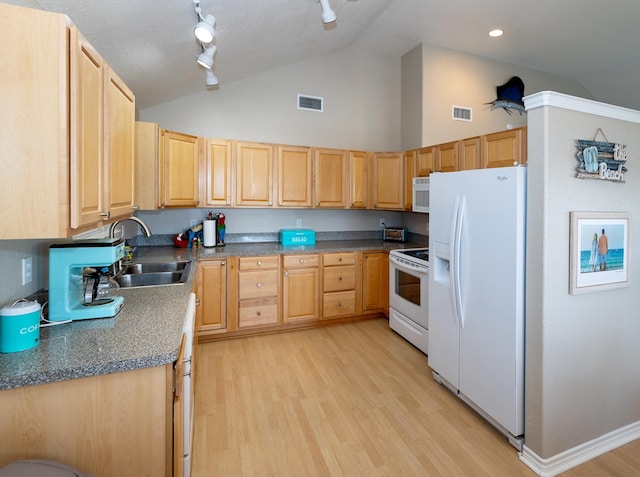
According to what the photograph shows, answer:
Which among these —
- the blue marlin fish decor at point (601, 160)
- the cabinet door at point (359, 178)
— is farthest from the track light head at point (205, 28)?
the cabinet door at point (359, 178)

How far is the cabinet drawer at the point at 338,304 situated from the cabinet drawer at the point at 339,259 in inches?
14.4

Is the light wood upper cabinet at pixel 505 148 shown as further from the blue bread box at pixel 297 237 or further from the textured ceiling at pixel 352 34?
the blue bread box at pixel 297 237

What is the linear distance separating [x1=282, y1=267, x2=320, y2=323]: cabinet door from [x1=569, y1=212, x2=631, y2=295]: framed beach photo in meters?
2.49

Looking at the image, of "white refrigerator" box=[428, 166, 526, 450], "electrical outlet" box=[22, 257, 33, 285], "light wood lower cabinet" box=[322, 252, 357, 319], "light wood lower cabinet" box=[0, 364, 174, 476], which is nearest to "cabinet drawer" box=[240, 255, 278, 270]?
"light wood lower cabinet" box=[322, 252, 357, 319]

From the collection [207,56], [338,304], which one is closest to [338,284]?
[338,304]

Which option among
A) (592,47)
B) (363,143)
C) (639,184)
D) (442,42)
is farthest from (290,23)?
(592,47)

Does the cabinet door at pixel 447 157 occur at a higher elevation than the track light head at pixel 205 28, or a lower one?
lower

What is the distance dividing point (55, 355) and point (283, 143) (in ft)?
11.4

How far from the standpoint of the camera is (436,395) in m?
2.59

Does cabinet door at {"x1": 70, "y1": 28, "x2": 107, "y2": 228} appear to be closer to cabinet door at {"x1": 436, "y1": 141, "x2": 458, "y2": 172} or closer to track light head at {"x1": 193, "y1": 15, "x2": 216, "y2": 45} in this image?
track light head at {"x1": 193, "y1": 15, "x2": 216, "y2": 45}

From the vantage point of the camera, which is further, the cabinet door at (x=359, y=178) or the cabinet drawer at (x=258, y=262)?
the cabinet door at (x=359, y=178)

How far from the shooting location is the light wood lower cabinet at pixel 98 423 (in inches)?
45.3

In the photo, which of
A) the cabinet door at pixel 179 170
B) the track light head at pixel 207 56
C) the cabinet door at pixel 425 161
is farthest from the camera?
the cabinet door at pixel 425 161

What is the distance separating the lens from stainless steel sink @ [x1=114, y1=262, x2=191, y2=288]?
8.59 feet
